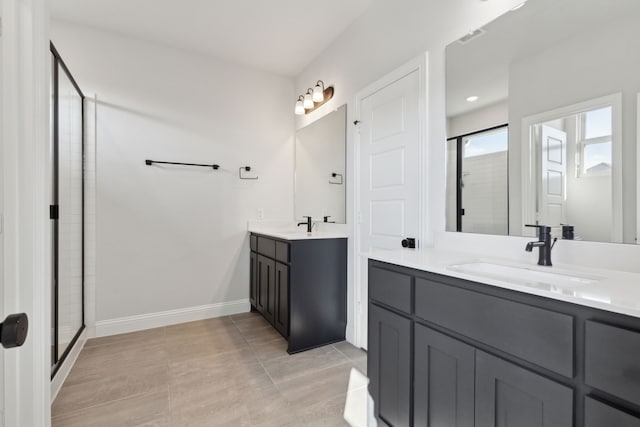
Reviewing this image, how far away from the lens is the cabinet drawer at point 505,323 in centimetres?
78

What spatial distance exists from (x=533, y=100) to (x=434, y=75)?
1.98 ft

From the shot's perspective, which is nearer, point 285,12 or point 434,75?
point 434,75

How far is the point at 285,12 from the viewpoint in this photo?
239 centimetres

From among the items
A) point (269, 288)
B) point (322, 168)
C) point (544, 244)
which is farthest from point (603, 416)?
point (322, 168)

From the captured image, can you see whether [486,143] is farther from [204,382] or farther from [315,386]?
[204,382]

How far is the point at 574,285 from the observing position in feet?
2.97

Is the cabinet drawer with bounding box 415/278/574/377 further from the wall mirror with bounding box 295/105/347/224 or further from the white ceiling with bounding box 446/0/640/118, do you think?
the wall mirror with bounding box 295/105/347/224

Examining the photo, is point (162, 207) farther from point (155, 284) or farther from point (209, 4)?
point (209, 4)

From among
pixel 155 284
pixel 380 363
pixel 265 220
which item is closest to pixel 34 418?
pixel 380 363

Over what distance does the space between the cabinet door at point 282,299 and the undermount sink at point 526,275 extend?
1412 mm

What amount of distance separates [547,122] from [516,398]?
1.11 meters

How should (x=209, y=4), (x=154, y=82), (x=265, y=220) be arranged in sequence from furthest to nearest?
1. (x=265, y=220)
2. (x=154, y=82)
3. (x=209, y=4)

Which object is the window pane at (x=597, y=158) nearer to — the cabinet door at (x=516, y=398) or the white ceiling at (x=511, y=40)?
the white ceiling at (x=511, y=40)

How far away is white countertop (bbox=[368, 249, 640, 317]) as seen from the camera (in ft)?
2.36
